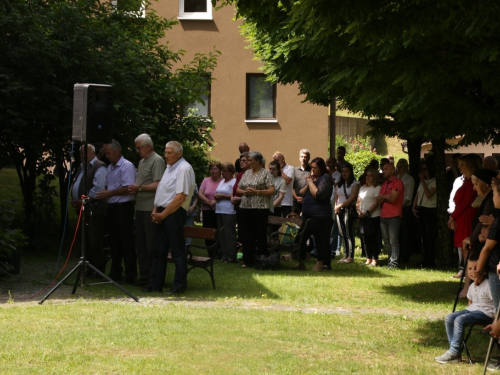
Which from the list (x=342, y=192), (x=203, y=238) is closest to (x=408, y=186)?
(x=342, y=192)

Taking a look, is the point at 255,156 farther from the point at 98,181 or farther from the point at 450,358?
the point at 450,358

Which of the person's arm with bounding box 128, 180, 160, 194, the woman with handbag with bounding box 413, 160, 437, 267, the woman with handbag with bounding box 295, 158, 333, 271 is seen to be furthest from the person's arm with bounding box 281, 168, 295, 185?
the person's arm with bounding box 128, 180, 160, 194

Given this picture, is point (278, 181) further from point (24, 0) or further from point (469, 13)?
point (469, 13)

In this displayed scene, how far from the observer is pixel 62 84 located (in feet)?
57.1

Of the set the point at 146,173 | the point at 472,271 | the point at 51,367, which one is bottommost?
the point at 51,367

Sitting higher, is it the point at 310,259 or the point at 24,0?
the point at 24,0

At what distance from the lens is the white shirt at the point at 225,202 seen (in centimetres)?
1816

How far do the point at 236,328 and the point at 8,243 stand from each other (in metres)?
5.45

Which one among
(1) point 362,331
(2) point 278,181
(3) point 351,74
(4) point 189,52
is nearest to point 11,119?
(2) point 278,181

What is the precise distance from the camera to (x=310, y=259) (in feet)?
61.8

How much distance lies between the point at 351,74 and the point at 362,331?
9.97 ft

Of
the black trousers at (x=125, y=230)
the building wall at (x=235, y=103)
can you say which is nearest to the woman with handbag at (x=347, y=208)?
the black trousers at (x=125, y=230)

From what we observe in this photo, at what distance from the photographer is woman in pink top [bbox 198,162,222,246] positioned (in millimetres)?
19062

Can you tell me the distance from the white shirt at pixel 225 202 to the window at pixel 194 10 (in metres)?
14.2
